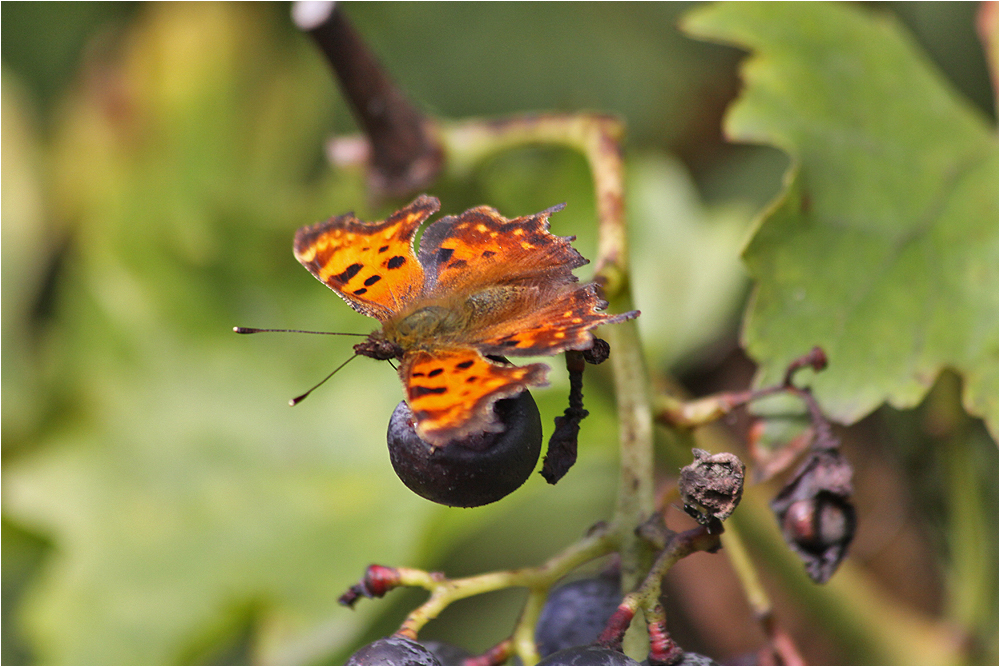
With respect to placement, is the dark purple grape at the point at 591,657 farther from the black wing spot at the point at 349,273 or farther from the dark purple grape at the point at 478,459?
the black wing spot at the point at 349,273

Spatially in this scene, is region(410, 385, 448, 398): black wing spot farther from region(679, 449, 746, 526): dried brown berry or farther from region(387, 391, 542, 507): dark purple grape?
region(679, 449, 746, 526): dried brown berry

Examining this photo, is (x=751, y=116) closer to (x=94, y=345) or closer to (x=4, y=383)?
(x=94, y=345)

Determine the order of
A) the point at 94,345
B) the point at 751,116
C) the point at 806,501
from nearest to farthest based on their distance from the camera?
the point at 806,501 → the point at 751,116 → the point at 94,345

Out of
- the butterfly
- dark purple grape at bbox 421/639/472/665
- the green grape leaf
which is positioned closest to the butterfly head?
the butterfly

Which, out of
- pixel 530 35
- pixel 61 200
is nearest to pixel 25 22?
pixel 61 200

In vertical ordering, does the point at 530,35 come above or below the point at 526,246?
below

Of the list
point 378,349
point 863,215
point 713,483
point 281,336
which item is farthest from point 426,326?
point 281,336
